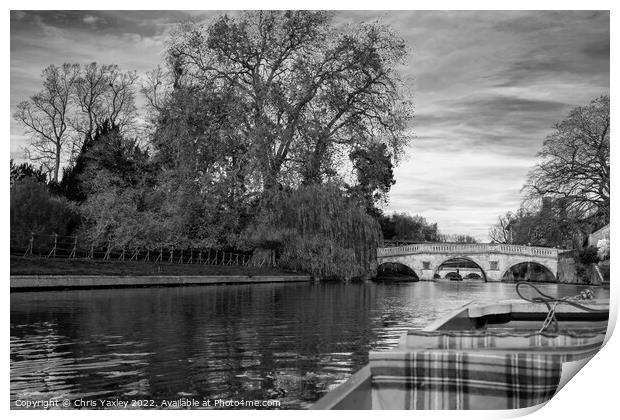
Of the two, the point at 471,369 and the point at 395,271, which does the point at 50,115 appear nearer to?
the point at 471,369

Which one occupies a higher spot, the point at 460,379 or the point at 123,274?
the point at 123,274

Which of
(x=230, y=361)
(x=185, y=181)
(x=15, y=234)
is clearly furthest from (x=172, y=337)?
(x=185, y=181)

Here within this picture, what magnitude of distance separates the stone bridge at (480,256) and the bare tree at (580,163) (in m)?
1.03

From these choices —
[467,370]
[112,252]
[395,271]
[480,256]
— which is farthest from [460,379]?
[395,271]

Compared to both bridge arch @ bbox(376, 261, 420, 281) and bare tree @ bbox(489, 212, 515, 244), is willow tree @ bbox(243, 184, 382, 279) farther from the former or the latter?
bare tree @ bbox(489, 212, 515, 244)

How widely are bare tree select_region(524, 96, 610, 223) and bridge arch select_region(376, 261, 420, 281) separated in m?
15.2

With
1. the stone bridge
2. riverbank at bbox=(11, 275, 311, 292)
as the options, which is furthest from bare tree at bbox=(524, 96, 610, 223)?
riverbank at bbox=(11, 275, 311, 292)

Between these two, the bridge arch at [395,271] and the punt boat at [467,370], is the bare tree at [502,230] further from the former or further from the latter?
the bridge arch at [395,271]

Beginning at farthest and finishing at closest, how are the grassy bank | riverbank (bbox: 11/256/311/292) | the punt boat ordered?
riverbank (bbox: 11/256/311/292) → the grassy bank → the punt boat

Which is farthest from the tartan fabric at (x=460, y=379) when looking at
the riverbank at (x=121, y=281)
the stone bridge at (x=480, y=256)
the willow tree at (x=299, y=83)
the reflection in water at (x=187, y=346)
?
the stone bridge at (x=480, y=256)

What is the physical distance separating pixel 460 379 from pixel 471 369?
0.18 ft

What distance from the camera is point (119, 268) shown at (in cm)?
949

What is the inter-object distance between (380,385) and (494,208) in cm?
305

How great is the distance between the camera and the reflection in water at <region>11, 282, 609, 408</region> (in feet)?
12.4
